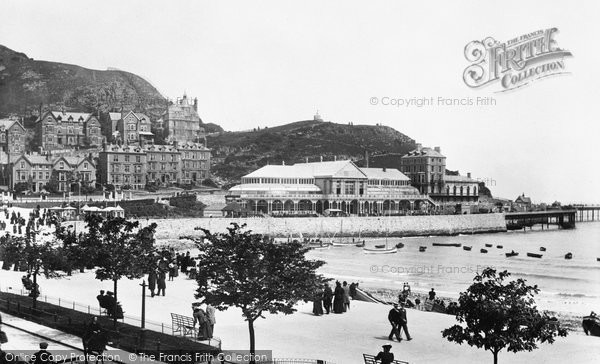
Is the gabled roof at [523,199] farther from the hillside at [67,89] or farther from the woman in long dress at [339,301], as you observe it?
the woman in long dress at [339,301]

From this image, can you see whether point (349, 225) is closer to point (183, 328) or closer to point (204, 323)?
point (183, 328)

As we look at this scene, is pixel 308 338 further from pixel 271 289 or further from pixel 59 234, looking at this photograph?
pixel 59 234

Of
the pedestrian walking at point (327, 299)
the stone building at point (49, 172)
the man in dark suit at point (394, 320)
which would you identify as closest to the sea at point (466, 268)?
the pedestrian walking at point (327, 299)

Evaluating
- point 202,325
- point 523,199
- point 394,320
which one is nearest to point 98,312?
point 202,325

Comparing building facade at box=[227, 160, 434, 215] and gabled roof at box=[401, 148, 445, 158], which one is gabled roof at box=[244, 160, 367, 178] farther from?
gabled roof at box=[401, 148, 445, 158]

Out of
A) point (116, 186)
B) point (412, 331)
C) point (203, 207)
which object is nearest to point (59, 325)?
point (412, 331)
